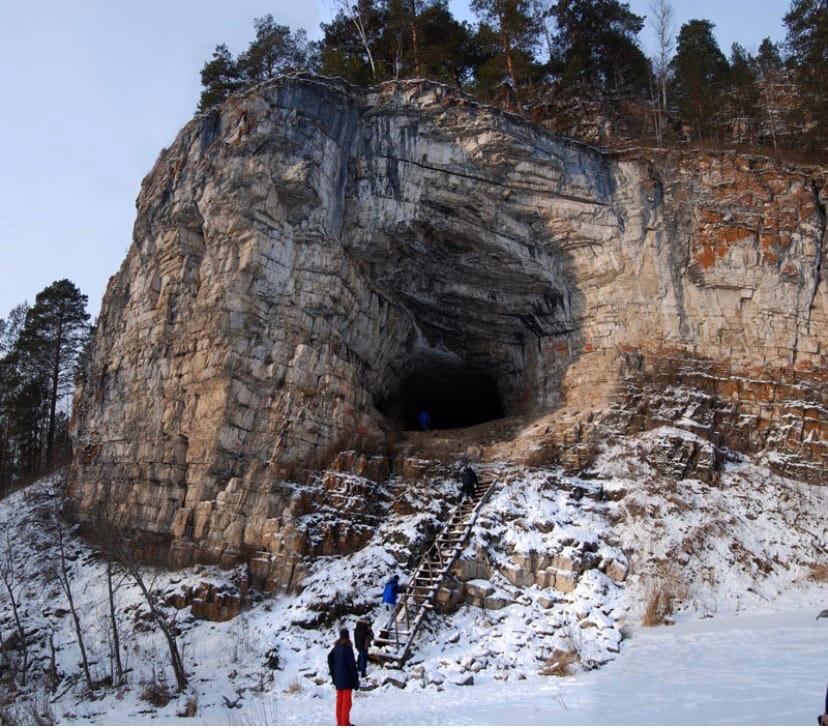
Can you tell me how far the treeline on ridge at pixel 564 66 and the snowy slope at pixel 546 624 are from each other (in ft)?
49.2

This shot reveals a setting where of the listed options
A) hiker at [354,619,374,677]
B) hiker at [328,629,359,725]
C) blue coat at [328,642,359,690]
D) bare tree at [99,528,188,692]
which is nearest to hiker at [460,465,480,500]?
hiker at [354,619,374,677]

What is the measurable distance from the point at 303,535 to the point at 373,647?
4015 millimetres

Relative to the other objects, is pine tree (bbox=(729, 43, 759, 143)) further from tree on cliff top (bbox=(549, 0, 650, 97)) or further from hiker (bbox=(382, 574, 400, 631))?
→ hiker (bbox=(382, 574, 400, 631))

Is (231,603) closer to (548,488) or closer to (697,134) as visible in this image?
(548,488)

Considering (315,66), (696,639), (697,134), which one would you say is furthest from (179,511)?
(697,134)

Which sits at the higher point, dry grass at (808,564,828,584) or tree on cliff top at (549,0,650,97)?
tree on cliff top at (549,0,650,97)

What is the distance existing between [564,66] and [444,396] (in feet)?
49.1

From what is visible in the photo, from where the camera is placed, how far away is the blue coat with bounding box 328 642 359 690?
31.3 feet

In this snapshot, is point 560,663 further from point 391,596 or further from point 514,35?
point 514,35

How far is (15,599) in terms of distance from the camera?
16.3 meters

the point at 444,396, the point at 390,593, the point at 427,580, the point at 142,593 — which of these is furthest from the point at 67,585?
the point at 444,396

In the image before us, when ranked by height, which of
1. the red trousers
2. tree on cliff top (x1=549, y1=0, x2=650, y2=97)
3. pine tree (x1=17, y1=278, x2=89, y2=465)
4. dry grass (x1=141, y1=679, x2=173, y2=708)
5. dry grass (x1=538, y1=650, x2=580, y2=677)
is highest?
tree on cliff top (x1=549, y1=0, x2=650, y2=97)

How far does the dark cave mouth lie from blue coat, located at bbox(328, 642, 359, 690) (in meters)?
13.8

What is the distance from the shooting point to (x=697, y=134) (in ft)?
89.3
